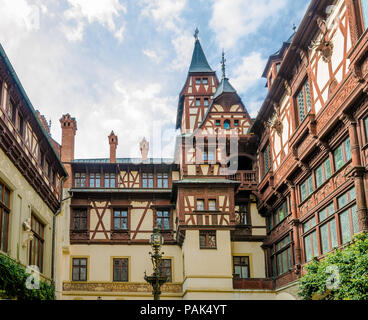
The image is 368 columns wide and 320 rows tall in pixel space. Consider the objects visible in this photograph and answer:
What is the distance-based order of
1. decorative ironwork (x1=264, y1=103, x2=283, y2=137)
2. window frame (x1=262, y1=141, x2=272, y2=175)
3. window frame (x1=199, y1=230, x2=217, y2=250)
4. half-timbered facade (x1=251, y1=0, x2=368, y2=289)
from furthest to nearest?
window frame (x1=199, y1=230, x2=217, y2=250) < window frame (x1=262, y1=141, x2=272, y2=175) < decorative ironwork (x1=264, y1=103, x2=283, y2=137) < half-timbered facade (x1=251, y1=0, x2=368, y2=289)

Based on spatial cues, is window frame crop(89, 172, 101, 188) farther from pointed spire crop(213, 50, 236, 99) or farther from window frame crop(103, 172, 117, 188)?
pointed spire crop(213, 50, 236, 99)

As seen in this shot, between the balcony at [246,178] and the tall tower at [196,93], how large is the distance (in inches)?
333

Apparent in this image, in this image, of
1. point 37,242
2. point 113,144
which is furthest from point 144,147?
point 37,242

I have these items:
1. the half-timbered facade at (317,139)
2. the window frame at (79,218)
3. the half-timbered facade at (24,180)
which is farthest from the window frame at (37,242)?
the half-timbered facade at (317,139)

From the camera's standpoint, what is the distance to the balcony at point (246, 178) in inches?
1334

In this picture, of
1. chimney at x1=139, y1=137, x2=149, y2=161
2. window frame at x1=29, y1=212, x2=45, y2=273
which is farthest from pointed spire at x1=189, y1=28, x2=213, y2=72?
window frame at x1=29, y1=212, x2=45, y2=273

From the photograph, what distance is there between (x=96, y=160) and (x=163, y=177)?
5.75 m

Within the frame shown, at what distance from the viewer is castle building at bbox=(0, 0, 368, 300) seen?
64.1 ft

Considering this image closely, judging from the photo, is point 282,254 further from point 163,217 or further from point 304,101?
point 163,217

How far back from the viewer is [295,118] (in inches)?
1005

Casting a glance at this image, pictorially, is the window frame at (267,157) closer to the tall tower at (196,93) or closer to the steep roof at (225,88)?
the steep roof at (225,88)

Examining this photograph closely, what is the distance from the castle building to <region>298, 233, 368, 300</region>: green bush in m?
2.20
